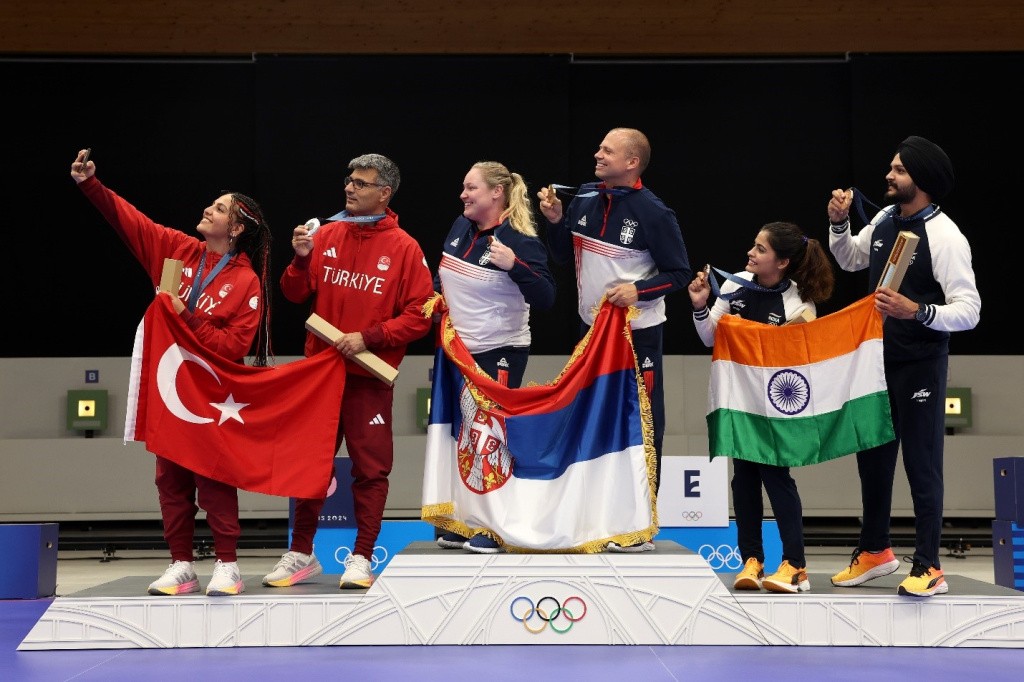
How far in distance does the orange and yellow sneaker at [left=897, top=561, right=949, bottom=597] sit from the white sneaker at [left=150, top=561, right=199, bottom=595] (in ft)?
9.49

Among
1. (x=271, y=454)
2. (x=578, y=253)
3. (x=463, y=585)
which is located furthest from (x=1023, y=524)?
(x=271, y=454)

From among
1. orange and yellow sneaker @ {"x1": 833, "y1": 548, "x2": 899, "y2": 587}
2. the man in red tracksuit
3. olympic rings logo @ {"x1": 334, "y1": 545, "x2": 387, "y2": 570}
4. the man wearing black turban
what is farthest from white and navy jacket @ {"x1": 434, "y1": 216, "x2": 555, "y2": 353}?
olympic rings logo @ {"x1": 334, "y1": 545, "x2": 387, "y2": 570}

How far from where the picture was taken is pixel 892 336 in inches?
174

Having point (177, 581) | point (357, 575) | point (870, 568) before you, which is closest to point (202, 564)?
point (177, 581)

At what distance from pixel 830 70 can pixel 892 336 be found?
6743 mm

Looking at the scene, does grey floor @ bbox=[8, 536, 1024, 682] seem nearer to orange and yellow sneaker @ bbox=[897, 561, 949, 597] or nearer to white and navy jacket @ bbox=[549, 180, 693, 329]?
orange and yellow sneaker @ bbox=[897, 561, 949, 597]

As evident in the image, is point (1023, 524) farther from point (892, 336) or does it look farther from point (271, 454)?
point (271, 454)

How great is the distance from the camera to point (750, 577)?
4336 millimetres

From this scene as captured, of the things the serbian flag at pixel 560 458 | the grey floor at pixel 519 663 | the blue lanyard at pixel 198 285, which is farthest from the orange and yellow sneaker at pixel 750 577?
the blue lanyard at pixel 198 285

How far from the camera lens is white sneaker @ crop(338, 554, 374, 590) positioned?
4320mm

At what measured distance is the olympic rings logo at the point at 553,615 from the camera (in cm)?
411

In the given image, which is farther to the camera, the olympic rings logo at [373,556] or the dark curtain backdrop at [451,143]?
the dark curtain backdrop at [451,143]

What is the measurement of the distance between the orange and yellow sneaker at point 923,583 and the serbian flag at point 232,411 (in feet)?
7.96

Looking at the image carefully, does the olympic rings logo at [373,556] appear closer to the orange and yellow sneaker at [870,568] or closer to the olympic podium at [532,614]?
the olympic podium at [532,614]
